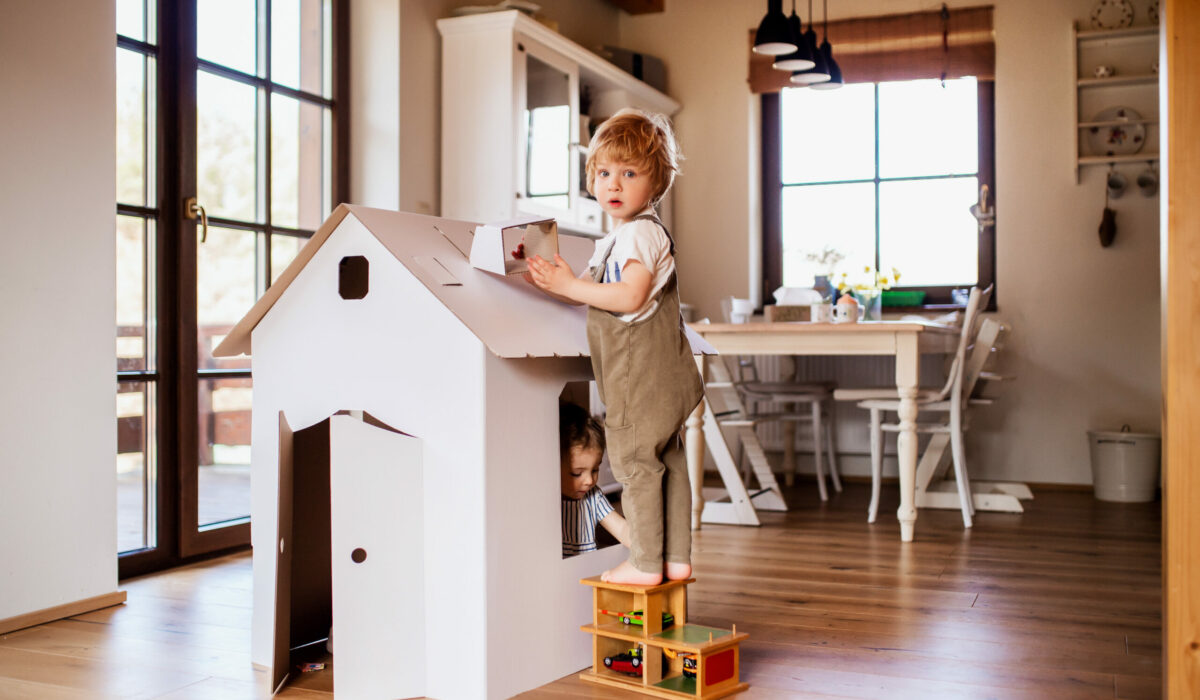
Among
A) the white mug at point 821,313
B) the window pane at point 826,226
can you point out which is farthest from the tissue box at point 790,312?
the window pane at point 826,226

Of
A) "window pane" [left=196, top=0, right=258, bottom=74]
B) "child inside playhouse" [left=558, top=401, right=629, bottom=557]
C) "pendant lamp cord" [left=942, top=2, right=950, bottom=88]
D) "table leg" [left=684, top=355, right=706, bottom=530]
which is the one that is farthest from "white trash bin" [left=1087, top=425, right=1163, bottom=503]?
"window pane" [left=196, top=0, right=258, bottom=74]

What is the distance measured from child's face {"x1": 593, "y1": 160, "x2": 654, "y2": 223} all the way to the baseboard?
1.60m

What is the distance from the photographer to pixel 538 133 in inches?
161

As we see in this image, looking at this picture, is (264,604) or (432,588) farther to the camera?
(264,604)

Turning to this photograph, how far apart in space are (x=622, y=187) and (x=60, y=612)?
65.3 inches

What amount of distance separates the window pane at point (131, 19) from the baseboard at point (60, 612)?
5.03ft

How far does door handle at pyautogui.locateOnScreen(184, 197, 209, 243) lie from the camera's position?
3.08 meters

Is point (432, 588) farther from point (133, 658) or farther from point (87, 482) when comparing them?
point (87, 482)

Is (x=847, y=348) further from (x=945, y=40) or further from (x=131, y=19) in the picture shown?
(x=131, y=19)

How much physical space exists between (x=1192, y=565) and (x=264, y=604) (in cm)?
157

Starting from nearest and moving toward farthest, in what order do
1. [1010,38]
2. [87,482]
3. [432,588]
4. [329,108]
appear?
[432,588]
[87,482]
[329,108]
[1010,38]

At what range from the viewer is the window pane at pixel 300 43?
347 cm

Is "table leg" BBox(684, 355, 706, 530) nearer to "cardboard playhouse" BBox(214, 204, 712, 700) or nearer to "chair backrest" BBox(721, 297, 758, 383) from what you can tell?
"chair backrest" BBox(721, 297, 758, 383)

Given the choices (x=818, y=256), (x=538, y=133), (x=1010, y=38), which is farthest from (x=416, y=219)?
(x=1010, y=38)
